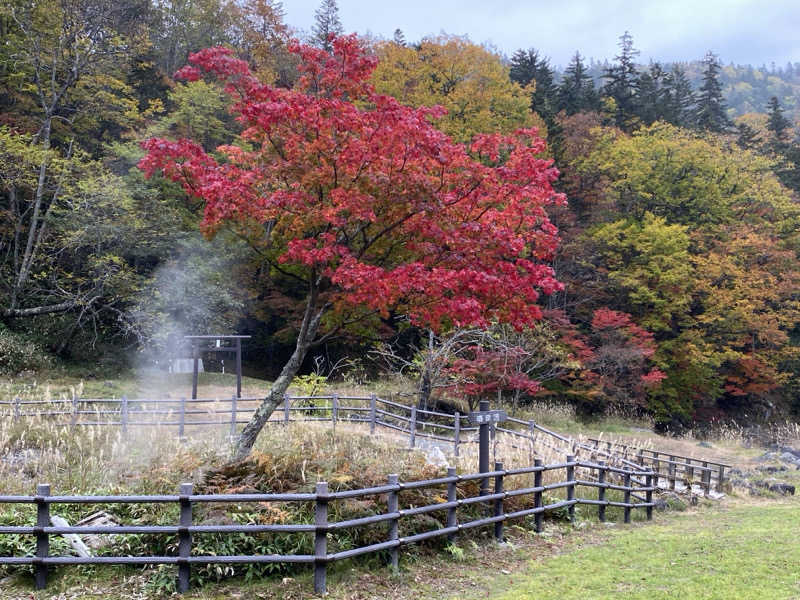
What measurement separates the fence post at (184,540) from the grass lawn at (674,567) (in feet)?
9.68

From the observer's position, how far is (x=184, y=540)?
19.1ft

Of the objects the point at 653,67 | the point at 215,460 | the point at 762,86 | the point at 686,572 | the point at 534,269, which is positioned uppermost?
the point at 762,86

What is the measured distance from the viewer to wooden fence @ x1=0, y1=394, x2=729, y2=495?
40.7ft

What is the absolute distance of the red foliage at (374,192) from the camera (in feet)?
27.0

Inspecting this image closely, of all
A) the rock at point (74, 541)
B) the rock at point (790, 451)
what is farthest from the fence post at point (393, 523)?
the rock at point (790, 451)

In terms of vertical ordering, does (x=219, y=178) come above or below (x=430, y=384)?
above

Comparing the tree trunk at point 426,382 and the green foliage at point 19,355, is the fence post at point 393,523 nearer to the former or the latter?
the tree trunk at point 426,382

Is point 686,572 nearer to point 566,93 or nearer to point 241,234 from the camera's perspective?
point 241,234

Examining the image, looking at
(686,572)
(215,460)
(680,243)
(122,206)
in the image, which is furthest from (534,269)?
(680,243)

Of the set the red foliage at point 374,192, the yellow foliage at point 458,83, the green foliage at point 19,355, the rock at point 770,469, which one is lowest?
the rock at point 770,469

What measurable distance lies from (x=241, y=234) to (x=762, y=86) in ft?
583

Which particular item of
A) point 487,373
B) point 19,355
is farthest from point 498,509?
point 19,355

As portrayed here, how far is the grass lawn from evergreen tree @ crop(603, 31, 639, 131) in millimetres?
36443

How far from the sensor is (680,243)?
29.8 meters
